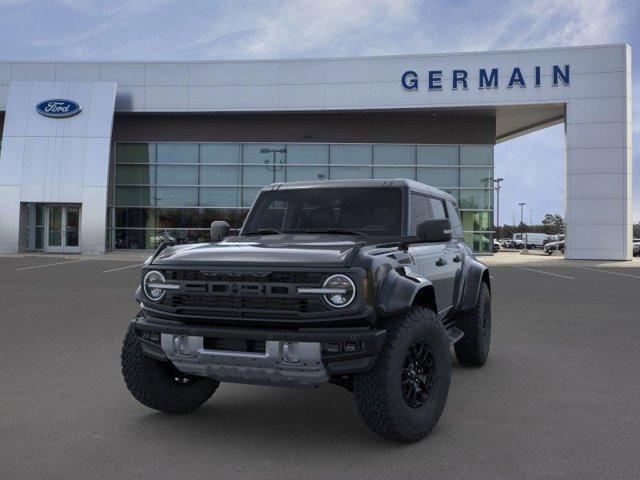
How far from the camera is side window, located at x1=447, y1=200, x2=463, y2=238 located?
6.26 meters

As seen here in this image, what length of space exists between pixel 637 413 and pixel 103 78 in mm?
30382

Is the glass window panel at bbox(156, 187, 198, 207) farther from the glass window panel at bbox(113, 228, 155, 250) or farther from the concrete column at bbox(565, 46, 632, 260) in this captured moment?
the concrete column at bbox(565, 46, 632, 260)

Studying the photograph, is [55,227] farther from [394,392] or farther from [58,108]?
[394,392]

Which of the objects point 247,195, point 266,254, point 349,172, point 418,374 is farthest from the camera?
point 247,195

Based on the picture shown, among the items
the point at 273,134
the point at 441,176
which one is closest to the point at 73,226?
the point at 273,134

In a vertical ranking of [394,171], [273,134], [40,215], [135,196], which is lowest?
[40,215]

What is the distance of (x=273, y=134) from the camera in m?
31.1

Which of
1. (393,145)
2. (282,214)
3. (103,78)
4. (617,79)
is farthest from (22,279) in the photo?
(617,79)

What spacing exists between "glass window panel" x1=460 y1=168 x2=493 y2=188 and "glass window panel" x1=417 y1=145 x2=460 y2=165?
706mm

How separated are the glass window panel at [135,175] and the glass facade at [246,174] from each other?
2.0 inches

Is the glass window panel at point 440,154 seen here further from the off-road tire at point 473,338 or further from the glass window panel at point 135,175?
the off-road tire at point 473,338

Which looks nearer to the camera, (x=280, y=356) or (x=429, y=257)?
(x=280, y=356)

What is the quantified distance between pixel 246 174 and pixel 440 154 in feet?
32.5

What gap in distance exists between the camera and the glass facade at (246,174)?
3075cm
